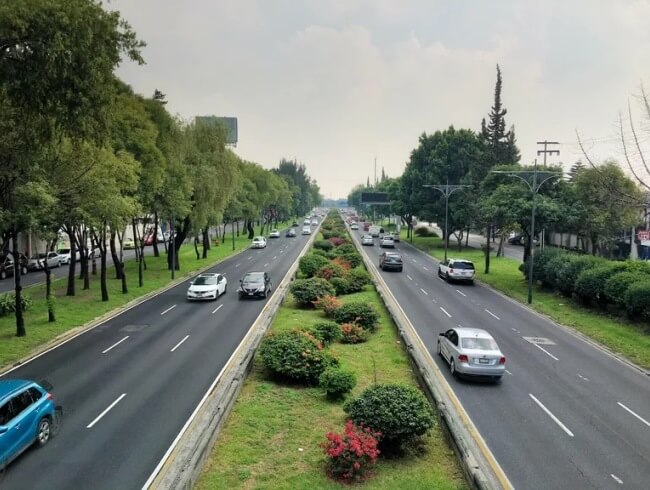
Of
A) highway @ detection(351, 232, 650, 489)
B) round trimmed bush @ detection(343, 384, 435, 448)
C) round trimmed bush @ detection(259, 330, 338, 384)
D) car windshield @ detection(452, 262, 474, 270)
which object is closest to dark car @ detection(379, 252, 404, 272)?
car windshield @ detection(452, 262, 474, 270)

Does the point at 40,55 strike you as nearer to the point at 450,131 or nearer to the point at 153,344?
the point at 153,344

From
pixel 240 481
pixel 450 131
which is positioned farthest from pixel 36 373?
pixel 450 131

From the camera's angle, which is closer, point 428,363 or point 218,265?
point 428,363

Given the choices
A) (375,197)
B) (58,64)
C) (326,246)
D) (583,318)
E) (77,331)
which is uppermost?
(375,197)

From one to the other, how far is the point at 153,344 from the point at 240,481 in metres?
12.9

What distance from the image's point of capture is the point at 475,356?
56.0 ft

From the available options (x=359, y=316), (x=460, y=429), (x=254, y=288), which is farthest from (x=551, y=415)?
(x=254, y=288)

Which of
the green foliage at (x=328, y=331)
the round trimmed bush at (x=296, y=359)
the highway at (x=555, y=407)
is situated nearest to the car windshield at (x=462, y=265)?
the highway at (x=555, y=407)

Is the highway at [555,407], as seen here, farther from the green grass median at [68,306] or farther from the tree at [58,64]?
the green grass median at [68,306]

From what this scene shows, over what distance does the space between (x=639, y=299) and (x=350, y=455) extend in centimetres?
2111

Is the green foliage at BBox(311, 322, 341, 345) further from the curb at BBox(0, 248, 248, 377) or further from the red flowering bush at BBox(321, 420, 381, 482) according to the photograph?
the curb at BBox(0, 248, 248, 377)

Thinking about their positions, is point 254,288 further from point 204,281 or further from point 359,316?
point 359,316

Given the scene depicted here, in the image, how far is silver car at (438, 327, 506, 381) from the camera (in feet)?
55.9

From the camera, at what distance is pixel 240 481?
10.2 metres
